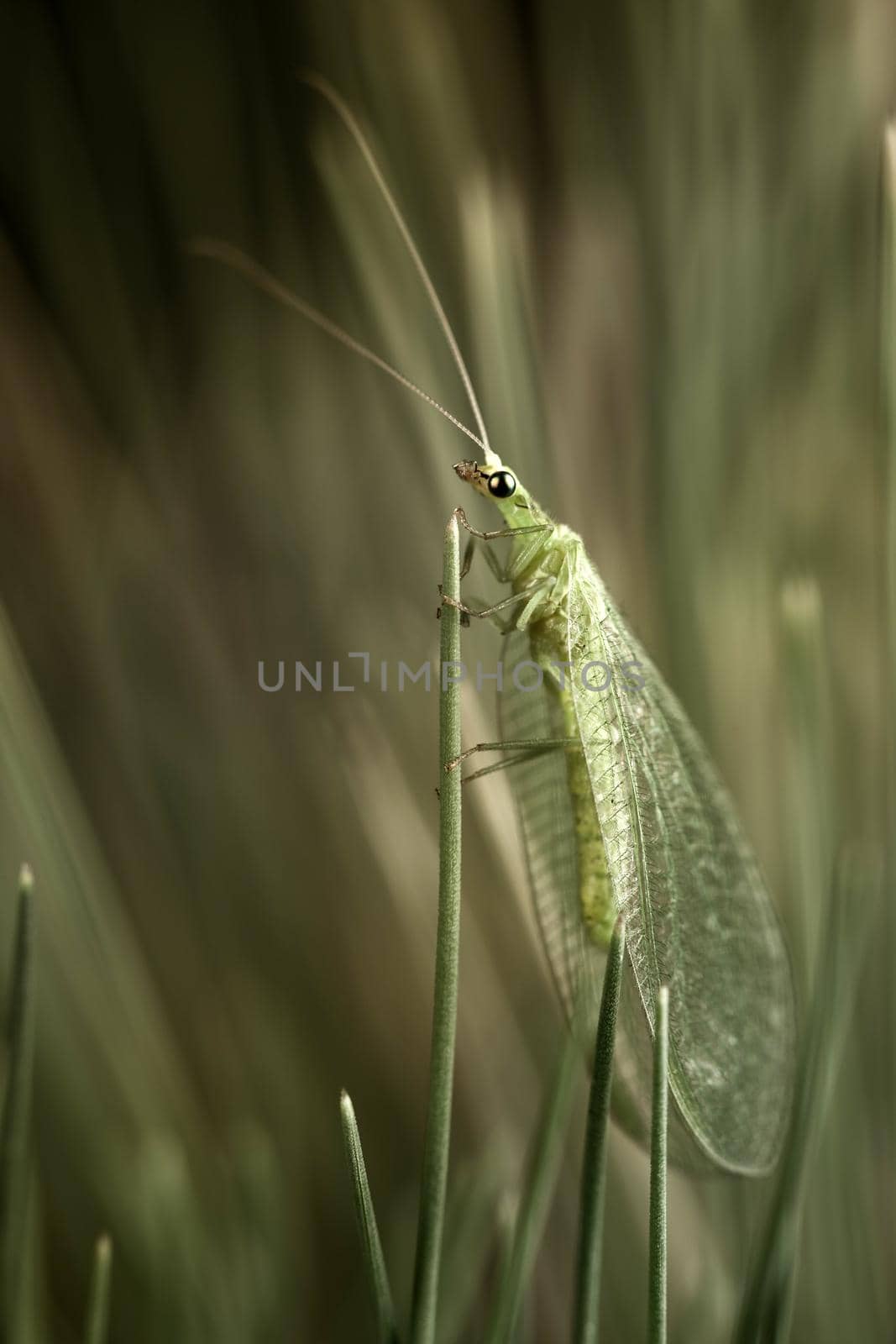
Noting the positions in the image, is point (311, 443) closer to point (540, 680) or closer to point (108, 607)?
point (108, 607)

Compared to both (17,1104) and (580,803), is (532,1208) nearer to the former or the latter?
(17,1104)

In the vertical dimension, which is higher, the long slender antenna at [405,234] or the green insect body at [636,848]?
the long slender antenna at [405,234]

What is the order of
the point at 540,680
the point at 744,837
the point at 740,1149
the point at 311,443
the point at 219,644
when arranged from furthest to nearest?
the point at 311,443 → the point at 219,644 → the point at 540,680 → the point at 744,837 → the point at 740,1149

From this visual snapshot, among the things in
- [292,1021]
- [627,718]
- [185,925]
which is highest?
[627,718]

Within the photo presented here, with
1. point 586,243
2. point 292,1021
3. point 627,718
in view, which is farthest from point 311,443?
point 292,1021

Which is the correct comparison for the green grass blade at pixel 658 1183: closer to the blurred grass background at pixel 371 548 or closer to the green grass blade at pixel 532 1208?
the green grass blade at pixel 532 1208

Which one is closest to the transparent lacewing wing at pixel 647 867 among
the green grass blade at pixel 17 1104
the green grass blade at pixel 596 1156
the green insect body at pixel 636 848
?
the green insect body at pixel 636 848

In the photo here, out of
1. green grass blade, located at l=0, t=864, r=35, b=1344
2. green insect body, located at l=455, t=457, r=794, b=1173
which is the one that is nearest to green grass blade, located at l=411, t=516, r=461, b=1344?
green grass blade, located at l=0, t=864, r=35, b=1344

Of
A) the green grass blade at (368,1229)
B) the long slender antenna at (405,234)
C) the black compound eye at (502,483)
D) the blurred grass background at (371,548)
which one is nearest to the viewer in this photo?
the green grass blade at (368,1229)
